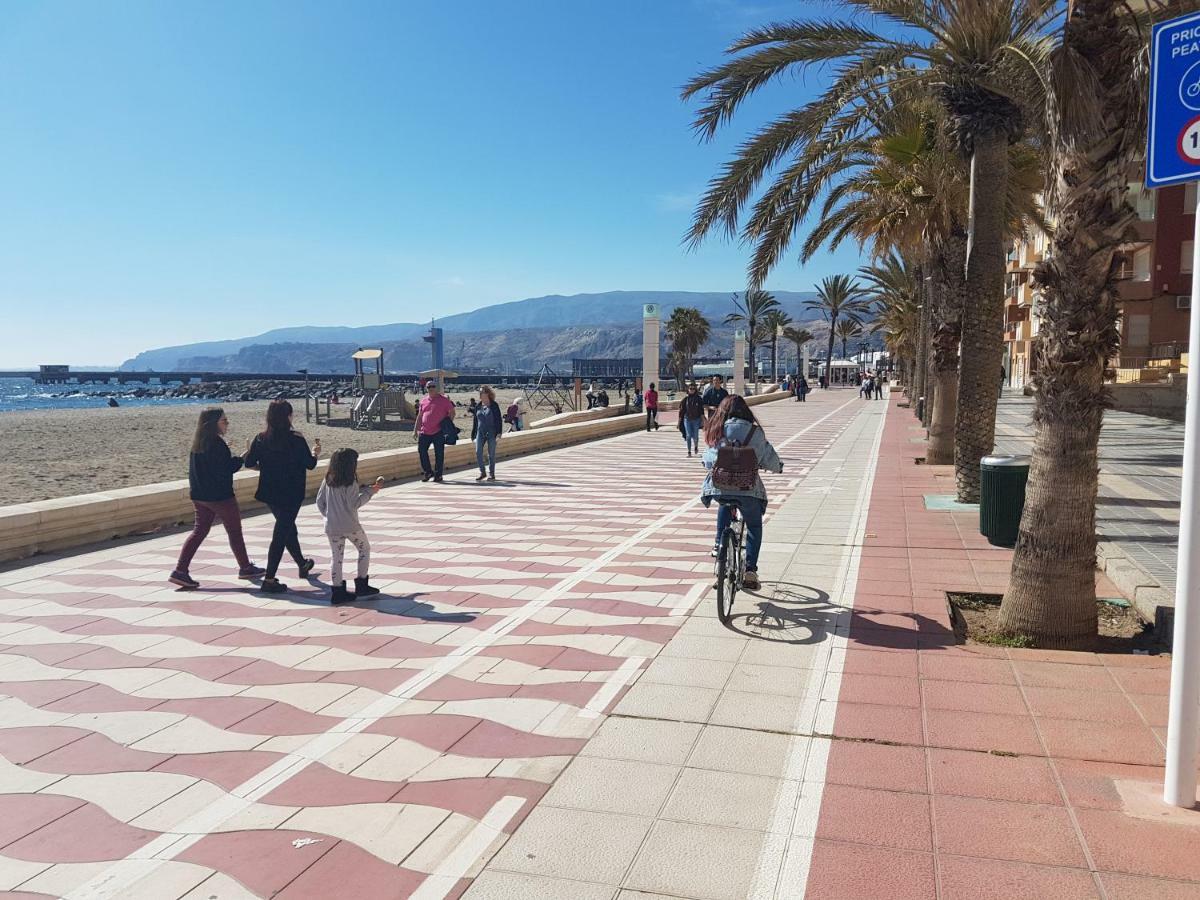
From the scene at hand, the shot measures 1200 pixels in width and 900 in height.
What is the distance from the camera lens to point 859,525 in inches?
394

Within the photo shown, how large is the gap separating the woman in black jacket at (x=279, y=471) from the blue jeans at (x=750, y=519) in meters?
3.35

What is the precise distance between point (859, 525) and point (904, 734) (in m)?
6.03

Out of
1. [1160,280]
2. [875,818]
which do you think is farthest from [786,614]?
[1160,280]

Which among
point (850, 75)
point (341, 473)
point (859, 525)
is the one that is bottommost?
point (859, 525)

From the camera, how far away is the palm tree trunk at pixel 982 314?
10.5 meters

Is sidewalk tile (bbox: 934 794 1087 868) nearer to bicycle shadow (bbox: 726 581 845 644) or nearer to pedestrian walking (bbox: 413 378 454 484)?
bicycle shadow (bbox: 726 581 845 644)

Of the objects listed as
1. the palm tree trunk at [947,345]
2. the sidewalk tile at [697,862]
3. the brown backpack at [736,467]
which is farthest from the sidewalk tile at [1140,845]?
the palm tree trunk at [947,345]

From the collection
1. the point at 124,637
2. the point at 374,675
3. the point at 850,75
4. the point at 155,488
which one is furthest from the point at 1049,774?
the point at 155,488

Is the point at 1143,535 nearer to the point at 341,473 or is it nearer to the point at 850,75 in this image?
the point at 850,75

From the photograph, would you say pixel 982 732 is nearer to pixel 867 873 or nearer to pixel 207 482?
pixel 867 873

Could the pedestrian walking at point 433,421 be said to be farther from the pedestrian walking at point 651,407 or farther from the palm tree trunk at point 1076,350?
the pedestrian walking at point 651,407

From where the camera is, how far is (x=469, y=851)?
324 centimetres

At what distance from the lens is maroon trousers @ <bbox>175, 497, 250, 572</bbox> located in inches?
289

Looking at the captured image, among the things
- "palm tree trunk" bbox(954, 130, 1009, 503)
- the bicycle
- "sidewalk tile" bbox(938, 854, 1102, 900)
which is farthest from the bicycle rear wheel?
"palm tree trunk" bbox(954, 130, 1009, 503)
